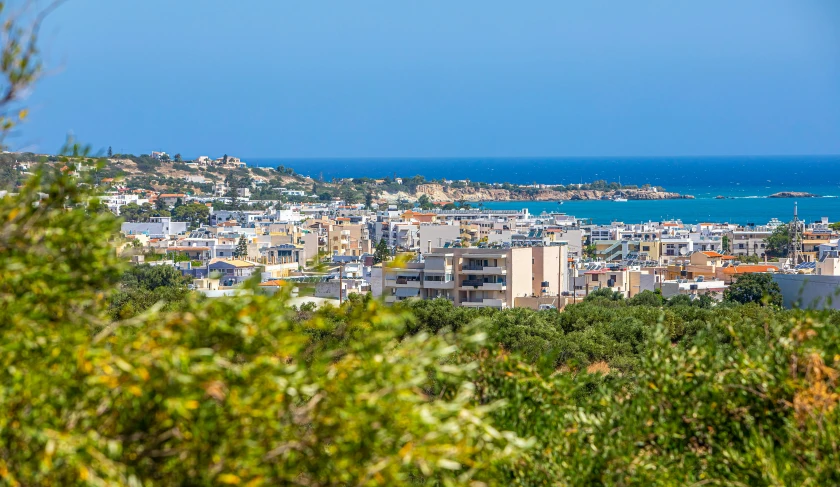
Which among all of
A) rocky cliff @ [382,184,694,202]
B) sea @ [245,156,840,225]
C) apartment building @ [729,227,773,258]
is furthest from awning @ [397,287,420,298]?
rocky cliff @ [382,184,694,202]

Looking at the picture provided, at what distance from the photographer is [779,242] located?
4981cm

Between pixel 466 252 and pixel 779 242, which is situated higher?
pixel 466 252

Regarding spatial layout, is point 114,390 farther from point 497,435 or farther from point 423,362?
point 497,435

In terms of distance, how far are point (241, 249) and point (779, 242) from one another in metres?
23.5

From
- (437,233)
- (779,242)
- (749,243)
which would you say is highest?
(437,233)

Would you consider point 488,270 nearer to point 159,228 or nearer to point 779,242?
point 779,242

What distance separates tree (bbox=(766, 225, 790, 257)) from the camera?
49494 millimetres

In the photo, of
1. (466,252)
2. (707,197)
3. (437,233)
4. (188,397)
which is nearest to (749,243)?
(437,233)

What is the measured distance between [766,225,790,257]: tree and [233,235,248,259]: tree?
76.3ft

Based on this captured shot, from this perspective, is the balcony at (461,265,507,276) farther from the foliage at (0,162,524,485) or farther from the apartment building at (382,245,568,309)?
the foliage at (0,162,524,485)

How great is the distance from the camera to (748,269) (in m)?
36.8

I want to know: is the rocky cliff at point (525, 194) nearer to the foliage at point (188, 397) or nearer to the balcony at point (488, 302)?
the balcony at point (488, 302)

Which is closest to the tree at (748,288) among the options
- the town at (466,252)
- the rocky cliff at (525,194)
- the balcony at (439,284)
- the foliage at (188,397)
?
the town at (466,252)

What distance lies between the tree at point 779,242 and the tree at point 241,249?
23.3m
